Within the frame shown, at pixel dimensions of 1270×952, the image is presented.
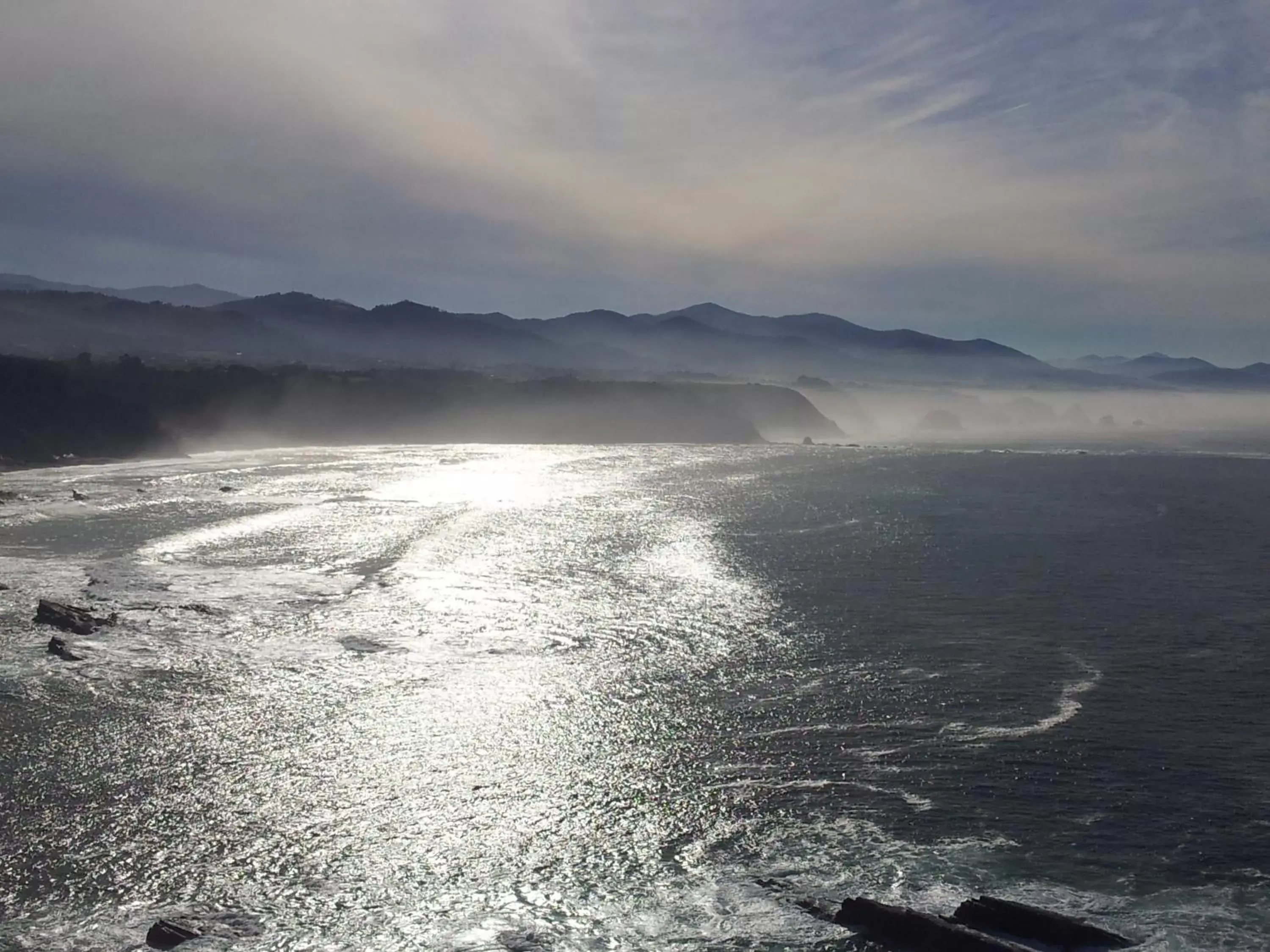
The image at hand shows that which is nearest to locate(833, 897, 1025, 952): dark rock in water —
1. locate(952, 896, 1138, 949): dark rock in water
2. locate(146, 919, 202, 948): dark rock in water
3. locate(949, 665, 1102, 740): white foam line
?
locate(952, 896, 1138, 949): dark rock in water

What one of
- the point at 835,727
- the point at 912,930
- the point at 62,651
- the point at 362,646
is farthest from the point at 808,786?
the point at 62,651

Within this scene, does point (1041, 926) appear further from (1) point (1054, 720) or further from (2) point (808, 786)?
(1) point (1054, 720)

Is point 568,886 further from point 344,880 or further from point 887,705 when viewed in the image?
point 887,705

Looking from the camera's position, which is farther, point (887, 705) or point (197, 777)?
point (887, 705)

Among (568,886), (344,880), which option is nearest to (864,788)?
(568,886)

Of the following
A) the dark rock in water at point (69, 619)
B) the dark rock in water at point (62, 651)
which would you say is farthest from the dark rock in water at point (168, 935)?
the dark rock in water at point (69, 619)
